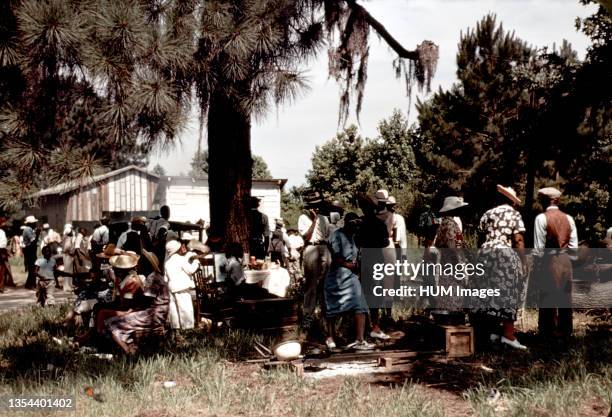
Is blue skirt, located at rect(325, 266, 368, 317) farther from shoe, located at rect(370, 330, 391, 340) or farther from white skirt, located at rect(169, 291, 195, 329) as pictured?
white skirt, located at rect(169, 291, 195, 329)

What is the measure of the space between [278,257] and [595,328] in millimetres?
8262

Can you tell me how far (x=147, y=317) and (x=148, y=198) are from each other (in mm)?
26896

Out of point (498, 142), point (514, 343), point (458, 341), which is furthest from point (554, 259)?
point (498, 142)

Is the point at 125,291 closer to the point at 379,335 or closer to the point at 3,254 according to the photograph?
the point at 379,335

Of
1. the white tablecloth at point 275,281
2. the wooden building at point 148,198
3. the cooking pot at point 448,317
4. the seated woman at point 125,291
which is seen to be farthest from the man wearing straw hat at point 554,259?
the wooden building at point 148,198

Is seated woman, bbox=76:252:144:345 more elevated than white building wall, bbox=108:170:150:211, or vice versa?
white building wall, bbox=108:170:150:211

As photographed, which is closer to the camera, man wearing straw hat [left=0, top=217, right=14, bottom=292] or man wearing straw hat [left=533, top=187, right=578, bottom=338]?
man wearing straw hat [left=533, top=187, right=578, bottom=338]

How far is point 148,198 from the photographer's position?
32.8 meters

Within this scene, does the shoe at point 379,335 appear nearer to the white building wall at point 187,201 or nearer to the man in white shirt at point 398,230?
the man in white shirt at point 398,230

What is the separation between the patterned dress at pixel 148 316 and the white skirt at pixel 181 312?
90 cm

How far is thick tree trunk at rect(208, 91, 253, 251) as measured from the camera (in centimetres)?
880

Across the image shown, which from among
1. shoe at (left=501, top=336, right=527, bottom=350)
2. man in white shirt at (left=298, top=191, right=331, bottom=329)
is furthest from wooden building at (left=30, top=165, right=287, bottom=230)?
shoe at (left=501, top=336, right=527, bottom=350)

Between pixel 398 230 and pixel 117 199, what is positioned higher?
pixel 117 199

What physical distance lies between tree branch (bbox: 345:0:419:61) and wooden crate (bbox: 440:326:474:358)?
4598 mm
